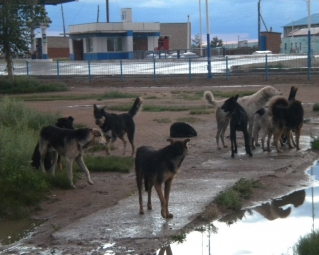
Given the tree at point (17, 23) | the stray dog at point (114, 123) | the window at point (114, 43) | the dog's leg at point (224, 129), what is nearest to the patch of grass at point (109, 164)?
the stray dog at point (114, 123)

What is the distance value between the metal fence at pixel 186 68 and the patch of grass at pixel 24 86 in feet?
19.1

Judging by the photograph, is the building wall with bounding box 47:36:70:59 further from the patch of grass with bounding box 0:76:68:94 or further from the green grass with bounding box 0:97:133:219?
the green grass with bounding box 0:97:133:219

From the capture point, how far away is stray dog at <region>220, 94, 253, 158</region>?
14625 mm

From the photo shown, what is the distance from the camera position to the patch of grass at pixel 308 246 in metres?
7.50

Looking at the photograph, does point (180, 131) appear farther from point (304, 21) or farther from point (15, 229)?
point (304, 21)

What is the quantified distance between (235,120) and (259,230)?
532cm

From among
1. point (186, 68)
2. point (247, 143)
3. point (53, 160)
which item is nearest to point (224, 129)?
point (247, 143)

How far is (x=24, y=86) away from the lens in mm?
38969

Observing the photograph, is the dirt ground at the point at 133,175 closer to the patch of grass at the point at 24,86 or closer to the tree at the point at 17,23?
the tree at the point at 17,23

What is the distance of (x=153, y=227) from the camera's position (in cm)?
924

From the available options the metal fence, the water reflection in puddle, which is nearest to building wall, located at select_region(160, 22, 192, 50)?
the metal fence

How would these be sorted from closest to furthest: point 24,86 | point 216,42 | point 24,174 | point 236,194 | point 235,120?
point 236,194
point 24,174
point 235,120
point 24,86
point 216,42

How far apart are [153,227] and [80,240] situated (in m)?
1.02

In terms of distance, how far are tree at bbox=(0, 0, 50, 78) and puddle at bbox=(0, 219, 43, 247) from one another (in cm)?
2615
